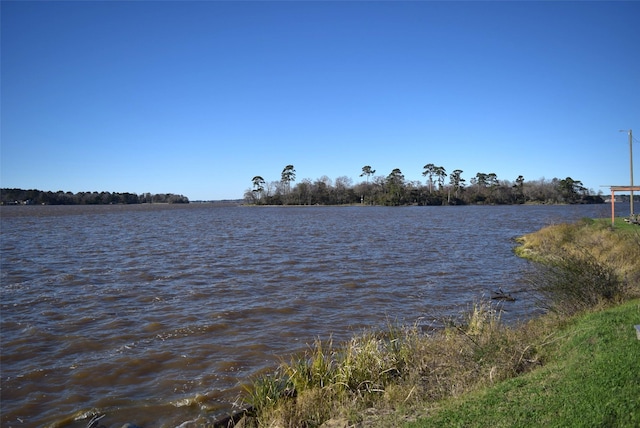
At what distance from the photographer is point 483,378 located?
638cm

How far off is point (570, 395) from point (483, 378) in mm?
1561

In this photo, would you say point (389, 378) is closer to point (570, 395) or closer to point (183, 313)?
point (570, 395)

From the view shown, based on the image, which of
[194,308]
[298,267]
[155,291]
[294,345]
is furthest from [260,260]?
[294,345]

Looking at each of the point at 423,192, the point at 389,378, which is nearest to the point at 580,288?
the point at 389,378

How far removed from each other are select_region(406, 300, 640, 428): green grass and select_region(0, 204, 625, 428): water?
169 inches

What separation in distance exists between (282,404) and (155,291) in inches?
448

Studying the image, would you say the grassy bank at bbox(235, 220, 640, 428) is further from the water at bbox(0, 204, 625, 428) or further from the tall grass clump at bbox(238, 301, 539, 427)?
the water at bbox(0, 204, 625, 428)

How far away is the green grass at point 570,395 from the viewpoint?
447 centimetres

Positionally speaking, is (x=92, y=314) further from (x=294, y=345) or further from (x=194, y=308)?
(x=294, y=345)

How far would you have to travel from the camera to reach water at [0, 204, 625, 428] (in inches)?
312

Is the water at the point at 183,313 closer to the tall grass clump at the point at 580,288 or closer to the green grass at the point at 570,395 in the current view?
the tall grass clump at the point at 580,288

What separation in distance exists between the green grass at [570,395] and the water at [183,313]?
4.29 m

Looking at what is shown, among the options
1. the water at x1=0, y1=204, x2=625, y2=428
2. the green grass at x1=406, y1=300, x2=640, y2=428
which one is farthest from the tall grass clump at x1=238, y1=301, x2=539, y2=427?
the water at x1=0, y1=204, x2=625, y2=428

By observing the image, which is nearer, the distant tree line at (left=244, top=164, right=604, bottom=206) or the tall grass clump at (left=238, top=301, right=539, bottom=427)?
the tall grass clump at (left=238, top=301, right=539, bottom=427)
